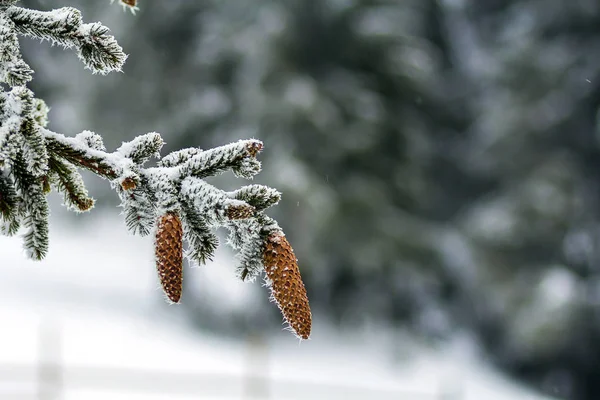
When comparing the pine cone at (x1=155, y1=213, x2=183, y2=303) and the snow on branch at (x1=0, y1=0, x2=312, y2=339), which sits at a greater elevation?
the snow on branch at (x1=0, y1=0, x2=312, y2=339)

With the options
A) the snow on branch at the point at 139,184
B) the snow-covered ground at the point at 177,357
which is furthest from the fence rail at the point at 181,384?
the snow on branch at the point at 139,184

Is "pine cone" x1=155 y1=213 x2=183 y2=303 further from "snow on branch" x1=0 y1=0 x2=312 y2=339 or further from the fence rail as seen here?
the fence rail

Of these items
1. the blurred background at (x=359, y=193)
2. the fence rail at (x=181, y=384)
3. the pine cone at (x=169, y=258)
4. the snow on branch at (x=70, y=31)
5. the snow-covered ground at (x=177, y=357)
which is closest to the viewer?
the pine cone at (x=169, y=258)

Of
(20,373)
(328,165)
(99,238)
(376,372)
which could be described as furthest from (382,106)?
(99,238)

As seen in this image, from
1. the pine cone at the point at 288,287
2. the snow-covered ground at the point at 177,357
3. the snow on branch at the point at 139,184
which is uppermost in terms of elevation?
the snow-covered ground at the point at 177,357

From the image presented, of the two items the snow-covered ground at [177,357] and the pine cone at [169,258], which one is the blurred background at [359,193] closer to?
the snow-covered ground at [177,357]

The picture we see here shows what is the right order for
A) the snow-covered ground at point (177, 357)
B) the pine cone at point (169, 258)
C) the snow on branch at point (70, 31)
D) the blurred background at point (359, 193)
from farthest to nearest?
the snow-covered ground at point (177, 357), the blurred background at point (359, 193), the snow on branch at point (70, 31), the pine cone at point (169, 258)

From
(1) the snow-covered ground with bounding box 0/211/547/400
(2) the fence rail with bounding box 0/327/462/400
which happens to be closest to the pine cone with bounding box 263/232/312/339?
(2) the fence rail with bounding box 0/327/462/400
